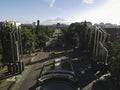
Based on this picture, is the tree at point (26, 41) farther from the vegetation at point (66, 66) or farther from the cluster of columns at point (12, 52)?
the vegetation at point (66, 66)

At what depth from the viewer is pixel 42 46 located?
317 ft

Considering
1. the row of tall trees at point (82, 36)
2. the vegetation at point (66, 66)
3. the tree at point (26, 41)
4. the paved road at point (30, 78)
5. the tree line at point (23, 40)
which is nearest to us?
the paved road at point (30, 78)

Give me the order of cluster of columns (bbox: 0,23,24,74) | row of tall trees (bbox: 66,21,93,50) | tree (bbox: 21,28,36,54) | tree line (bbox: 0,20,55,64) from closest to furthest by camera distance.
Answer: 1. cluster of columns (bbox: 0,23,24,74)
2. tree line (bbox: 0,20,55,64)
3. tree (bbox: 21,28,36,54)
4. row of tall trees (bbox: 66,21,93,50)

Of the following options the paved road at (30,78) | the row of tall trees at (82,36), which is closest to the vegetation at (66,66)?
the paved road at (30,78)

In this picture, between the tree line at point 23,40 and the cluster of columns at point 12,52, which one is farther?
the tree line at point 23,40

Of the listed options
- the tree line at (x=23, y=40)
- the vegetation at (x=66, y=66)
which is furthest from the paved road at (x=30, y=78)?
the tree line at (x=23, y=40)

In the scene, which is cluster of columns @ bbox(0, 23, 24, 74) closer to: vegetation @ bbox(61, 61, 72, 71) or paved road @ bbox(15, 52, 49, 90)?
paved road @ bbox(15, 52, 49, 90)

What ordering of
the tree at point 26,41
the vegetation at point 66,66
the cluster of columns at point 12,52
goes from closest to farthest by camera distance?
the cluster of columns at point 12,52, the vegetation at point 66,66, the tree at point 26,41

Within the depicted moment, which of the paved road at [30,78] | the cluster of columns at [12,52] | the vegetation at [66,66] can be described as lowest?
the paved road at [30,78]

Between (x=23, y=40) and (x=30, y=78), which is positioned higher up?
(x=23, y=40)

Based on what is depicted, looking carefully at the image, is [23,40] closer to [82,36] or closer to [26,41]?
[26,41]

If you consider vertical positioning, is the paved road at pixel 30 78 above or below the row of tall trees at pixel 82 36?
below

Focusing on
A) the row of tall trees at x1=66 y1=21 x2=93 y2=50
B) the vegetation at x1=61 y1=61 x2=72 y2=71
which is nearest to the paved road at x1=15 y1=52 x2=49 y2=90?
the vegetation at x1=61 y1=61 x2=72 y2=71

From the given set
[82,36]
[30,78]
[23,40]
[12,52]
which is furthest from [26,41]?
[82,36]
